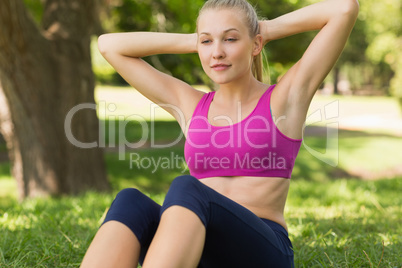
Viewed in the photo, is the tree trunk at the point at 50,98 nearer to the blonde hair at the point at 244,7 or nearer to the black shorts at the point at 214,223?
the blonde hair at the point at 244,7

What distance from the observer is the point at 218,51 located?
2.33 meters

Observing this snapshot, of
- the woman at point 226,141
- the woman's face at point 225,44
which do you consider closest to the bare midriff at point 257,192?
the woman at point 226,141

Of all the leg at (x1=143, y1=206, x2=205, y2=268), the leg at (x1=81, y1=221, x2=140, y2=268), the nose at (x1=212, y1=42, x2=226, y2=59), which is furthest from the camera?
the nose at (x1=212, y1=42, x2=226, y2=59)

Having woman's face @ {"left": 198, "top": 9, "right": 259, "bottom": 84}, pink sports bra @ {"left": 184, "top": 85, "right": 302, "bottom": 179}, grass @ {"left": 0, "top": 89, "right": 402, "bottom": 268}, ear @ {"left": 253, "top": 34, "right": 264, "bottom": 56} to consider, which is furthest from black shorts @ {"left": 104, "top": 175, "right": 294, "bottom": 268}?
ear @ {"left": 253, "top": 34, "right": 264, "bottom": 56}

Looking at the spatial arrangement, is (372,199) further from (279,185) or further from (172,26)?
(172,26)

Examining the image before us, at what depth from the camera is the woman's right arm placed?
8.55 feet

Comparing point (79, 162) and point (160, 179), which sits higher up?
point (79, 162)

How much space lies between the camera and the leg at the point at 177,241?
171 cm

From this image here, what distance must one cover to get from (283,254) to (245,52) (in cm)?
96

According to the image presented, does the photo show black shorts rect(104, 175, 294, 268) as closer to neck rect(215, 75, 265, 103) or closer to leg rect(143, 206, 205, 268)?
leg rect(143, 206, 205, 268)

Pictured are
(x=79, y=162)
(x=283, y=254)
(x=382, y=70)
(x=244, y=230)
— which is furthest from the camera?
(x=382, y=70)

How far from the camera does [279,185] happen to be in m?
2.26

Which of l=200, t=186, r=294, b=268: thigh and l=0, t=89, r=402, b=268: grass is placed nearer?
l=200, t=186, r=294, b=268: thigh

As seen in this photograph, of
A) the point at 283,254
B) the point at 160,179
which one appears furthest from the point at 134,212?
the point at 160,179
